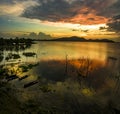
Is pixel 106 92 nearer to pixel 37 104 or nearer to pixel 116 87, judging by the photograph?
pixel 116 87

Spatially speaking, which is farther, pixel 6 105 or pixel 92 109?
pixel 92 109

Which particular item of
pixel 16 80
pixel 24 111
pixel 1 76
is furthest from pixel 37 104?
pixel 1 76

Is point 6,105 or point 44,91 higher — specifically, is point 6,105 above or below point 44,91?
above

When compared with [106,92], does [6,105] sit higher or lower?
higher

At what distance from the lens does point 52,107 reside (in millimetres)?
26516

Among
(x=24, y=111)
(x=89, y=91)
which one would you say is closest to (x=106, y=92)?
(x=89, y=91)

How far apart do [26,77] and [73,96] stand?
56.8 feet

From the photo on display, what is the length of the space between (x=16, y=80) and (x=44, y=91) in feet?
34.8

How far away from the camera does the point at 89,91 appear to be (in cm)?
3616

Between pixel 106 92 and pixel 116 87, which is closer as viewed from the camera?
pixel 106 92

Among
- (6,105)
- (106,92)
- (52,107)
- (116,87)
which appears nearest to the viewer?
(6,105)

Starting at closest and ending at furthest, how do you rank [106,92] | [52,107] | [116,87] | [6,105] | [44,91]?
[6,105] < [52,107] < [44,91] < [106,92] < [116,87]

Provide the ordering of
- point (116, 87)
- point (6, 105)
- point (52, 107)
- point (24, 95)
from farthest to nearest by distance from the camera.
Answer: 1. point (116, 87)
2. point (24, 95)
3. point (52, 107)
4. point (6, 105)

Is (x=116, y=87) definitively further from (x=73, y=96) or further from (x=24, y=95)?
(x=24, y=95)
